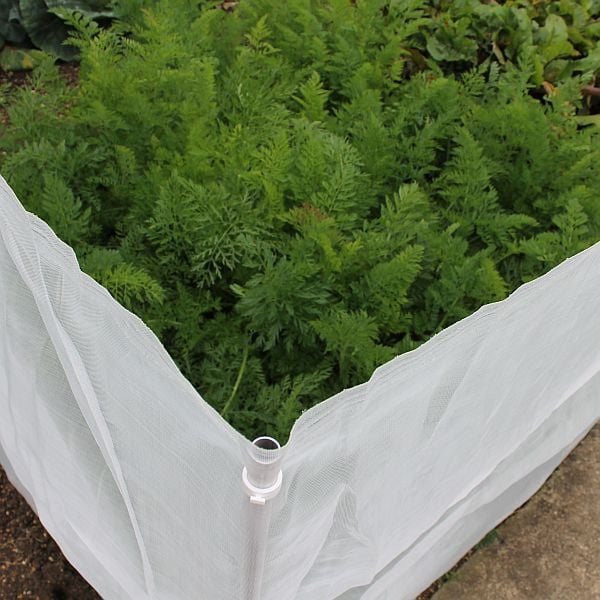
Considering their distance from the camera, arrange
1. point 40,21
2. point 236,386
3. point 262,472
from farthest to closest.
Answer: point 40,21
point 236,386
point 262,472

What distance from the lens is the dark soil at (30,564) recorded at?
2.05 metres

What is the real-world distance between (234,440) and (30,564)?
1412 mm

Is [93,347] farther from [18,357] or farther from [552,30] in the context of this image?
[552,30]

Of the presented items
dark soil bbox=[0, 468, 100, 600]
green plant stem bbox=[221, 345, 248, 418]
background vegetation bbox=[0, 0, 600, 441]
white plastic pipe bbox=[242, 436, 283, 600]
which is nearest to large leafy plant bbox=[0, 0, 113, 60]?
background vegetation bbox=[0, 0, 600, 441]

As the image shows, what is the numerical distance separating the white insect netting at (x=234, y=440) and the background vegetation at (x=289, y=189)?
0.30 m

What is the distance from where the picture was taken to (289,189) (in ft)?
6.61

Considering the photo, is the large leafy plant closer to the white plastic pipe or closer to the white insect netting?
the white insect netting

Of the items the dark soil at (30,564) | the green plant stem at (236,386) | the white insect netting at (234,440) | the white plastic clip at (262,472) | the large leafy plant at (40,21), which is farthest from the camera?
the large leafy plant at (40,21)

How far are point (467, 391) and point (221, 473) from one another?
49 centimetres

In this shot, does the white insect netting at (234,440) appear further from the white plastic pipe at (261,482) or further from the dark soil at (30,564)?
the dark soil at (30,564)

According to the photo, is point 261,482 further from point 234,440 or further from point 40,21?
point 40,21

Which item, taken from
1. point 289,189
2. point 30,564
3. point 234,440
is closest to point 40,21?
point 289,189

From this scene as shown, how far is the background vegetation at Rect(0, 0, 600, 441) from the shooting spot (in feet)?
5.73

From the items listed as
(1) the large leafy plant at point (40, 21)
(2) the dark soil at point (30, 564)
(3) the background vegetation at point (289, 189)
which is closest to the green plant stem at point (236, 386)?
(3) the background vegetation at point (289, 189)
